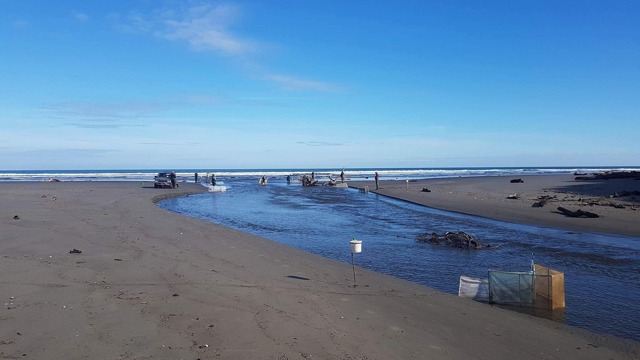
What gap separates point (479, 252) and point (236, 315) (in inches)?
395

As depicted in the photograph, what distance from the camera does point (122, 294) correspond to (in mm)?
8273

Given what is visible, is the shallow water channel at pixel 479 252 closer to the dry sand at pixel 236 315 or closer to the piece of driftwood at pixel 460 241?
the piece of driftwood at pixel 460 241

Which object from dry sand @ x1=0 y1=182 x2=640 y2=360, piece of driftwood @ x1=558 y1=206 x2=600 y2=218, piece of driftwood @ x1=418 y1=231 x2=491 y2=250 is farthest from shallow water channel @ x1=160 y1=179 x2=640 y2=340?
piece of driftwood @ x1=558 y1=206 x2=600 y2=218

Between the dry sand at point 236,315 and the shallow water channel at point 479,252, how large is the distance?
136 centimetres

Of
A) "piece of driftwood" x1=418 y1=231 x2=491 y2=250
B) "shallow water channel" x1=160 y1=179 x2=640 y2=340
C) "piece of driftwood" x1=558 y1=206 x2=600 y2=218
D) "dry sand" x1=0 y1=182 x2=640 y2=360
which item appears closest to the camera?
"dry sand" x1=0 y1=182 x2=640 y2=360

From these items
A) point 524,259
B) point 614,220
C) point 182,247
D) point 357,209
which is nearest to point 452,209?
point 357,209

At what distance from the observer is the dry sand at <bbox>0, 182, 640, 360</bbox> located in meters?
6.06

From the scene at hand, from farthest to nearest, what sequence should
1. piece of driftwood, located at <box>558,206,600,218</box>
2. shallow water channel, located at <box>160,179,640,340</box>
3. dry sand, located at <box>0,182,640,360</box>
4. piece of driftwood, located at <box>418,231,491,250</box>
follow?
piece of driftwood, located at <box>558,206,600,218</box> → piece of driftwood, located at <box>418,231,491,250</box> → shallow water channel, located at <box>160,179,640,340</box> → dry sand, located at <box>0,182,640,360</box>

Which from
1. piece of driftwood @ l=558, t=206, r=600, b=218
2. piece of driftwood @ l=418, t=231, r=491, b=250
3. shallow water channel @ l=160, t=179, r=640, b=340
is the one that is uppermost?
piece of driftwood @ l=558, t=206, r=600, b=218

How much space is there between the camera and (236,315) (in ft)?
24.0

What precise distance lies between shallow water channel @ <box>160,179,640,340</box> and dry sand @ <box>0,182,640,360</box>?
4.45ft

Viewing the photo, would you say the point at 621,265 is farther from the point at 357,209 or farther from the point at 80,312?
the point at 357,209

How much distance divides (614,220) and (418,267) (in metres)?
13.4

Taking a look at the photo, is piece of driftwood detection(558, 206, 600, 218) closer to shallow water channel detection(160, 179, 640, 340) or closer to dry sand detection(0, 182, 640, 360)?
shallow water channel detection(160, 179, 640, 340)
